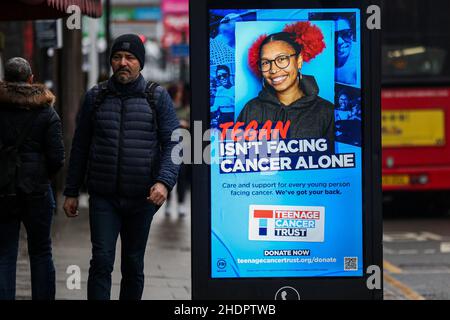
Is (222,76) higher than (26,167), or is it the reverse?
(222,76)

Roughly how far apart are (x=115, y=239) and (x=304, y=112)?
1523 mm

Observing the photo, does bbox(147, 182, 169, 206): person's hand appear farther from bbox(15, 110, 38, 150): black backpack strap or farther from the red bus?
the red bus

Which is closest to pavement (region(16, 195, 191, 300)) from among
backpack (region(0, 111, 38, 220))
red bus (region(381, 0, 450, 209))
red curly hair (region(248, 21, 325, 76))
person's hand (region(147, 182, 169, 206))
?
backpack (region(0, 111, 38, 220))

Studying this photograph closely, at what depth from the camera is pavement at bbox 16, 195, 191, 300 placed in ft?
31.4

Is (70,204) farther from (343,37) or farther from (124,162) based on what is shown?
(343,37)

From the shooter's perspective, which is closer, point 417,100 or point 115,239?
point 115,239

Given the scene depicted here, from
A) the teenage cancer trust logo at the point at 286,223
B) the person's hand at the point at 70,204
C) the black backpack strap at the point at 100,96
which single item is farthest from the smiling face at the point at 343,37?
the person's hand at the point at 70,204

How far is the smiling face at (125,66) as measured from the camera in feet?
23.9

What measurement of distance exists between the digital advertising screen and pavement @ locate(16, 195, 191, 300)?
247 centimetres

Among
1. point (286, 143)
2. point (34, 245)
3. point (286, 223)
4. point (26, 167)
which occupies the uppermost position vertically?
point (286, 143)

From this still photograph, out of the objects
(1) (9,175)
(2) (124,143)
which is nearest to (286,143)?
(2) (124,143)

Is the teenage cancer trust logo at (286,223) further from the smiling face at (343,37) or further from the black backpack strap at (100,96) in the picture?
the black backpack strap at (100,96)

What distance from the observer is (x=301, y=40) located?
694 cm
